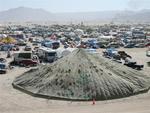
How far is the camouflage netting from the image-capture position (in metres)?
38.2

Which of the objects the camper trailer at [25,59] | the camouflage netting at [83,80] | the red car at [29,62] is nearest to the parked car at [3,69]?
the red car at [29,62]

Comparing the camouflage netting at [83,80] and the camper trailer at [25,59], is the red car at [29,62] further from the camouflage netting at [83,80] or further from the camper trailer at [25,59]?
the camouflage netting at [83,80]

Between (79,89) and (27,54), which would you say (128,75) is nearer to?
(79,89)

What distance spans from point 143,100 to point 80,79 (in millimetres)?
7242

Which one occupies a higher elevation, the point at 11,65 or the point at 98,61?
the point at 98,61

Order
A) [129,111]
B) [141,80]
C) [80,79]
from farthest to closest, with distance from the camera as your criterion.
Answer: [141,80], [80,79], [129,111]

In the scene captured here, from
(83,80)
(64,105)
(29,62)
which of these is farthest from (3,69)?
(64,105)

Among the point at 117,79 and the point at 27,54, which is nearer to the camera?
the point at 117,79

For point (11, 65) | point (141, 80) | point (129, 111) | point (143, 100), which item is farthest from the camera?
point (11, 65)

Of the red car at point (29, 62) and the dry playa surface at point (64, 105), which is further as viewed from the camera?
the red car at point (29, 62)

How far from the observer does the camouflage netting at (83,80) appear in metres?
38.2

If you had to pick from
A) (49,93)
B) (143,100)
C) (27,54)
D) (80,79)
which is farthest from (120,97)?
(27,54)

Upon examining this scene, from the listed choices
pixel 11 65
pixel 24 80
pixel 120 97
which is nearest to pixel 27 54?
pixel 11 65

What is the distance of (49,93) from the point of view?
126 feet
